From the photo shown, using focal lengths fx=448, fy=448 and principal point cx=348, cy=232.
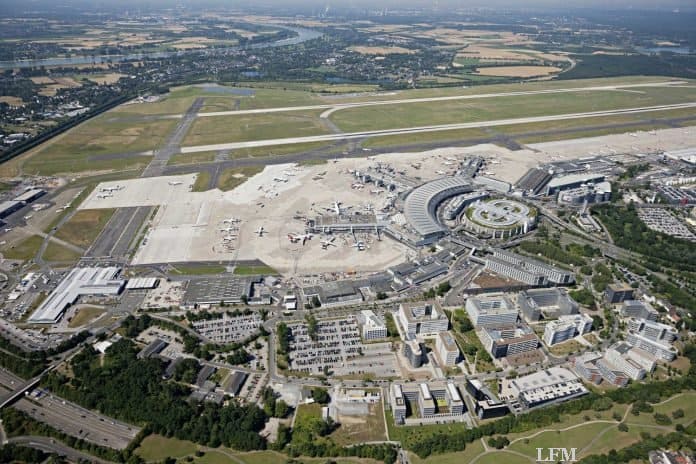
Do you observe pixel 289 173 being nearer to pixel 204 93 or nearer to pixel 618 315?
pixel 618 315

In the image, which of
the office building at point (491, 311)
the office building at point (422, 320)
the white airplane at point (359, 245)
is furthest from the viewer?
the white airplane at point (359, 245)

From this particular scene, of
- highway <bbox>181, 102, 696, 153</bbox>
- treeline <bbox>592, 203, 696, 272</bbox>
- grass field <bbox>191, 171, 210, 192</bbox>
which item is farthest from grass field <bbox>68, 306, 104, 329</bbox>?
treeline <bbox>592, 203, 696, 272</bbox>

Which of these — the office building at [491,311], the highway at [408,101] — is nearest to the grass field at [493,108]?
the highway at [408,101]

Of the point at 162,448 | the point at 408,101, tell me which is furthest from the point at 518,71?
the point at 162,448

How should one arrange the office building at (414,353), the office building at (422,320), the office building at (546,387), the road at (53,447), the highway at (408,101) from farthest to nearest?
the highway at (408,101)
the office building at (422,320)
the office building at (414,353)
the office building at (546,387)
the road at (53,447)

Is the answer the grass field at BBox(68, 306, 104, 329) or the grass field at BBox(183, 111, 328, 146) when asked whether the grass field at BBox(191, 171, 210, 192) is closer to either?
the grass field at BBox(183, 111, 328, 146)

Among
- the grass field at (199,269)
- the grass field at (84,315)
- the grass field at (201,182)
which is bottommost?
the grass field at (84,315)

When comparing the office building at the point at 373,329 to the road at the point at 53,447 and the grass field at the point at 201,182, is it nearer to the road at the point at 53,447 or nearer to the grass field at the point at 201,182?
the road at the point at 53,447
